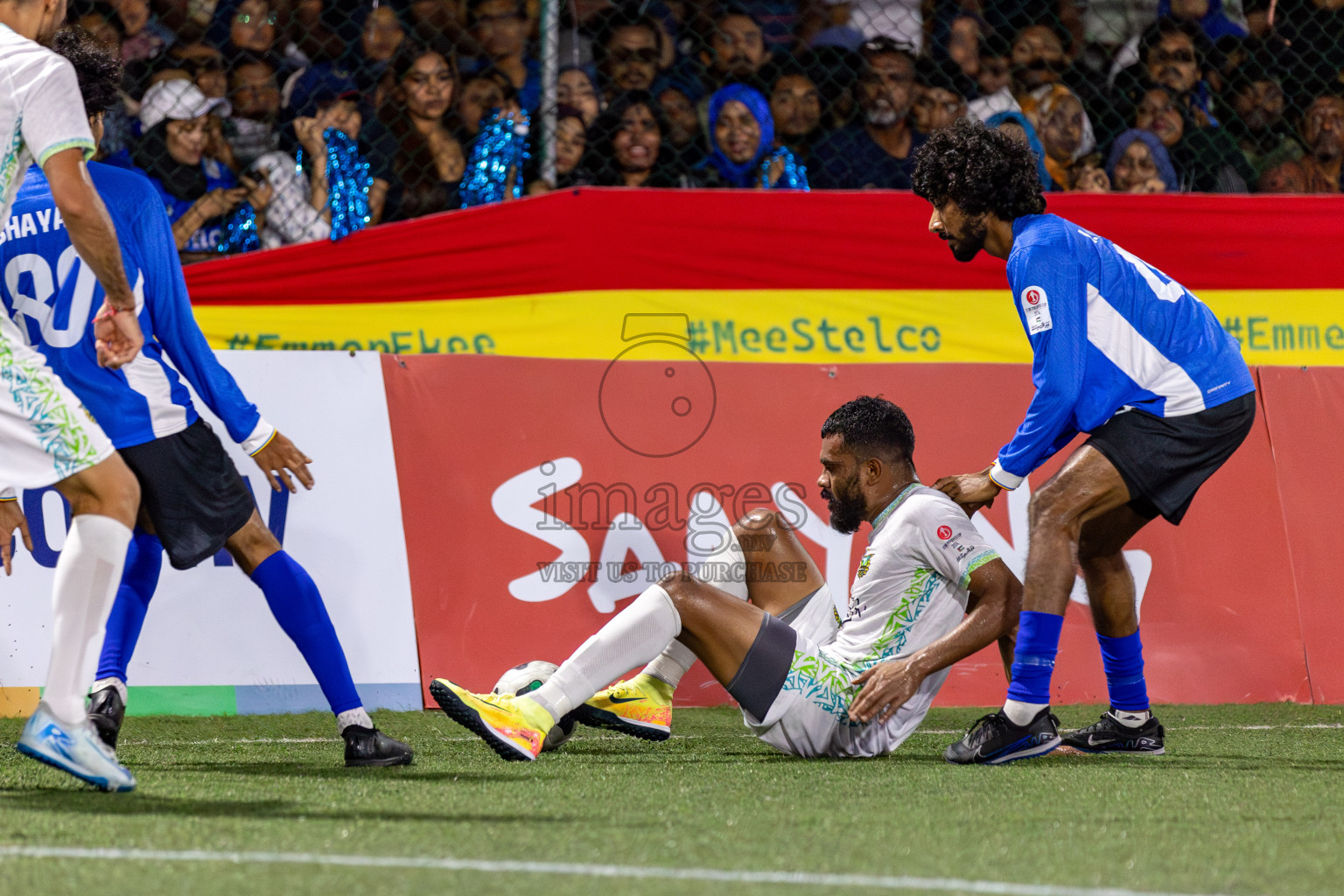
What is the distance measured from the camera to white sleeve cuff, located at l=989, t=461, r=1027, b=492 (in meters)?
3.71

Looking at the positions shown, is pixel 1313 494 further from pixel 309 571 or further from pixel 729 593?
pixel 309 571

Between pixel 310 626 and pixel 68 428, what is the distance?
35.2 inches

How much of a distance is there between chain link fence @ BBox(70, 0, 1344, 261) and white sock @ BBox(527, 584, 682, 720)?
9.77ft

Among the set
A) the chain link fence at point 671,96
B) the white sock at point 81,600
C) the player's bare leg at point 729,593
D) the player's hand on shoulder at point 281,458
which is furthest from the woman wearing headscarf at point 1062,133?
the white sock at point 81,600

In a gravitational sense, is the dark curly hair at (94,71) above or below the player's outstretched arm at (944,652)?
above

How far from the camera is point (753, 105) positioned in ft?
21.2

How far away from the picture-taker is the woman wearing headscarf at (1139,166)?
6680 mm

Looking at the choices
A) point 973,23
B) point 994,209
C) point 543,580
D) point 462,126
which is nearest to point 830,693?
point 994,209

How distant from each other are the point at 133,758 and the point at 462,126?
3441 mm

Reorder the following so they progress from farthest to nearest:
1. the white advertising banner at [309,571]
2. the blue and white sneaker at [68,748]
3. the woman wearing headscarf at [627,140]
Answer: the woman wearing headscarf at [627,140]
the white advertising banner at [309,571]
the blue and white sneaker at [68,748]

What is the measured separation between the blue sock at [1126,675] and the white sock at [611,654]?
4.41 feet

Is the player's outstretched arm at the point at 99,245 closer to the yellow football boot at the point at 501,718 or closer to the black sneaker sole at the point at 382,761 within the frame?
the yellow football boot at the point at 501,718

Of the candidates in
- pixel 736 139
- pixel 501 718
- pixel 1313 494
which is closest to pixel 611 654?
pixel 501 718

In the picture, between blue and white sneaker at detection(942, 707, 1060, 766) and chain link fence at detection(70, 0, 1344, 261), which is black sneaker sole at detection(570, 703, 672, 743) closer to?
blue and white sneaker at detection(942, 707, 1060, 766)
